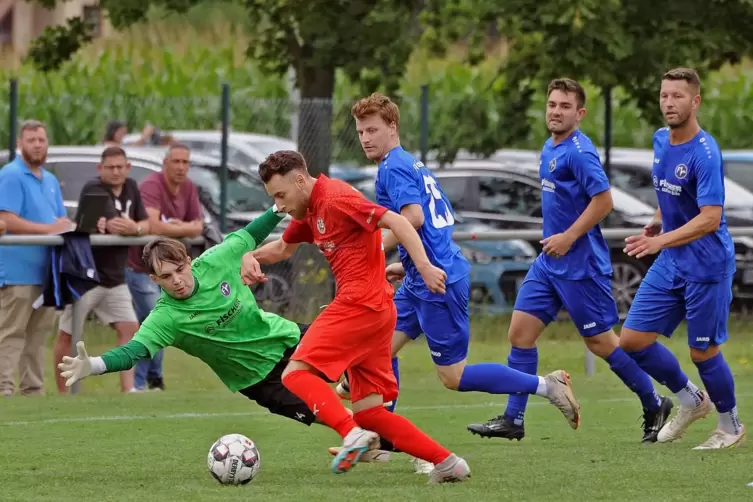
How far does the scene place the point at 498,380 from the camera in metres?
8.64

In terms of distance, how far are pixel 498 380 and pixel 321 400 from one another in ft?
4.57

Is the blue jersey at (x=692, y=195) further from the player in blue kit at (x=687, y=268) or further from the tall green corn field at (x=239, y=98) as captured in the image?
the tall green corn field at (x=239, y=98)

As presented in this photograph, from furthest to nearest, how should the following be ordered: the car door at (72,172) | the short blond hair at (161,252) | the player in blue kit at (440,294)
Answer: the car door at (72,172)
the player in blue kit at (440,294)
the short blond hair at (161,252)

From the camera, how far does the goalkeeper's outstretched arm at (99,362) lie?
24.0 ft

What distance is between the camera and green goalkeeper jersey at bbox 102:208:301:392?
8164 mm

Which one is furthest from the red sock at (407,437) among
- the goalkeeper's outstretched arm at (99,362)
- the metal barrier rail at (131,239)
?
the metal barrier rail at (131,239)

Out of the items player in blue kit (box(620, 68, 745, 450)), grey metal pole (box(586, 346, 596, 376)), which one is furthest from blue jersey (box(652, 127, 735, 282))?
grey metal pole (box(586, 346, 596, 376))

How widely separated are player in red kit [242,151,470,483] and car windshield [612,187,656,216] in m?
10.7

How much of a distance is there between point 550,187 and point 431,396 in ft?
10.8

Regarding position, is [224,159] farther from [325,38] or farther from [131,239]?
[131,239]

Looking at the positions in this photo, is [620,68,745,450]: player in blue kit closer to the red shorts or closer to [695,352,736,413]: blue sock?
[695,352,736,413]: blue sock

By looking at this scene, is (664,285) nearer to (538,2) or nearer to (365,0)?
(538,2)

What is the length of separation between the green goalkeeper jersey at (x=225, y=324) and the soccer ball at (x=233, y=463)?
0.63 meters

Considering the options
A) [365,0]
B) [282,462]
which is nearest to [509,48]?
[365,0]
